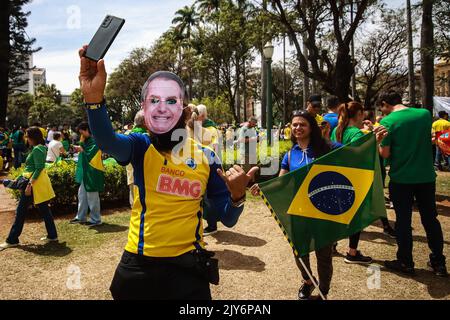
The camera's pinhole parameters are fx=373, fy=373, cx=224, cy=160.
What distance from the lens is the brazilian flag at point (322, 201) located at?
3.53 m

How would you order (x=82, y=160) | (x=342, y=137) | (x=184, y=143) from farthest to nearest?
(x=82, y=160) < (x=342, y=137) < (x=184, y=143)

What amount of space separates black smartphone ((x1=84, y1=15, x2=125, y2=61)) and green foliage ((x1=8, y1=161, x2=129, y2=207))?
7.42 metres

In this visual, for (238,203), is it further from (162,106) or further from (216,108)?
(216,108)

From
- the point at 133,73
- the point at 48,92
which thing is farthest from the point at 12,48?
the point at 48,92

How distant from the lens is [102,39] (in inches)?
66.0

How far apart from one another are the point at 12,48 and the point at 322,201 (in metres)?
28.7

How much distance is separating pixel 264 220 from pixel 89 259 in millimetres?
3456

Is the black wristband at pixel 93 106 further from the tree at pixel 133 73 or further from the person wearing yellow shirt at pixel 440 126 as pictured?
the tree at pixel 133 73

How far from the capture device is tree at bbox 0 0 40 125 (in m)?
21.9

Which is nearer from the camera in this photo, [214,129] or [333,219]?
[333,219]

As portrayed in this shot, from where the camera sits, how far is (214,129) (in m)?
5.94

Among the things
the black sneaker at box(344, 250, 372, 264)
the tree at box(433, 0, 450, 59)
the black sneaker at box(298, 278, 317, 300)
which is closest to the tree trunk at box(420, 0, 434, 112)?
the tree at box(433, 0, 450, 59)
